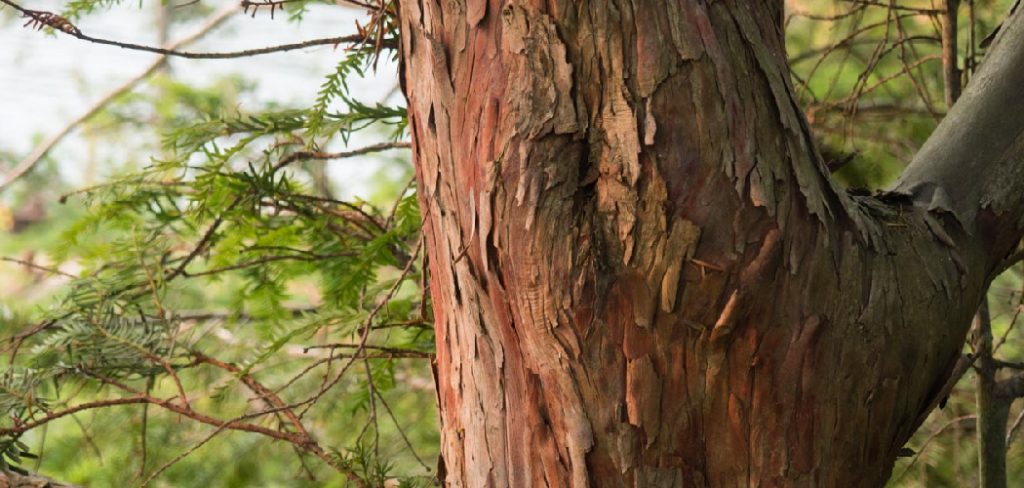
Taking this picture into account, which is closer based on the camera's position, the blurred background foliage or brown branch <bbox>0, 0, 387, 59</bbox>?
brown branch <bbox>0, 0, 387, 59</bbox>

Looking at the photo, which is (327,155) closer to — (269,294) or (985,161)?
(269,294)

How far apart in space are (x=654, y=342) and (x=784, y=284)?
14 centimetres

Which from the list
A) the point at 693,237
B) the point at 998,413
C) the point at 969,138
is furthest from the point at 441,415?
the point at 998,413

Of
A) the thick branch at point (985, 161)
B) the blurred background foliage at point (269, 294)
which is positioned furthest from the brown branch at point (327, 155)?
the thick branch at point (985, 161)

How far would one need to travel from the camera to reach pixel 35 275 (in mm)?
4258

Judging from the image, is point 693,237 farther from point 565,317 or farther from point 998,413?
point 998,413

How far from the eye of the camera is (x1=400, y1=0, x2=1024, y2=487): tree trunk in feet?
2.92

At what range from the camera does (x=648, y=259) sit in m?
0.89

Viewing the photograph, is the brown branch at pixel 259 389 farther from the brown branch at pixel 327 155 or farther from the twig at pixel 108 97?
the twig at pixel 108 97

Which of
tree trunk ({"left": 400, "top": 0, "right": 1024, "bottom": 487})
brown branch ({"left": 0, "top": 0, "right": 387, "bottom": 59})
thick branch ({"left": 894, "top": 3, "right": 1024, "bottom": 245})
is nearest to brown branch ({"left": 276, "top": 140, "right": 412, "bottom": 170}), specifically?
brown branch ({"left": 0, "top": 0, "right": 387, "bottom": 59})

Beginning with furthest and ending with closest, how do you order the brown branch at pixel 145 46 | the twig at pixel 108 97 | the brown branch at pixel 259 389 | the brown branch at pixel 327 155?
the twig at pixel 108 97
the brown branch at pixel 327 155
the brown branch at pixel 259 389
the brown branch at pixel 145 46

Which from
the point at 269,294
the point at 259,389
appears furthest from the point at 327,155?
the point at 259,389

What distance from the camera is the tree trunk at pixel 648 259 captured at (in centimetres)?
89

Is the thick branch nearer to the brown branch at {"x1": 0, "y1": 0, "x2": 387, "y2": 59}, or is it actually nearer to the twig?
the brown branch at {"x1": 0, "y1": 0, "x2": 387, "y2": 59}
